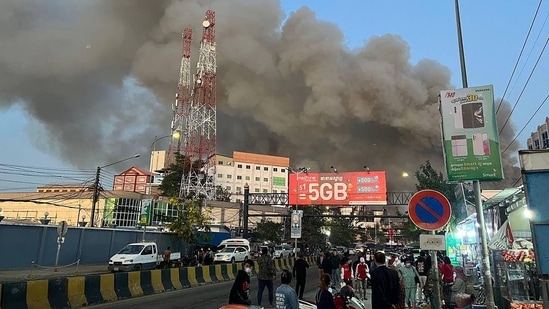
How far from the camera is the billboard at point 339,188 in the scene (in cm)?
3412

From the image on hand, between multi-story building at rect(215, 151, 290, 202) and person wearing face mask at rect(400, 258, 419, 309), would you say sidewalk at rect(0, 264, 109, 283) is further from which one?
multi-story building at rect(215, 151, 290, 202)

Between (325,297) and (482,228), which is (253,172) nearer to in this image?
(482,228)

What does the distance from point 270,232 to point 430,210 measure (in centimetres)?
5977

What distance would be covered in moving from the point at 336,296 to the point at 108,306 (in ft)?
21.6

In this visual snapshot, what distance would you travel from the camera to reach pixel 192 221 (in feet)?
99.7

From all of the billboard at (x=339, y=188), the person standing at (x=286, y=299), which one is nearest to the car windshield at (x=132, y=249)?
the billboard at (x=339, y=188)

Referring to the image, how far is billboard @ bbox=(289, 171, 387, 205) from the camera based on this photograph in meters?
34.1

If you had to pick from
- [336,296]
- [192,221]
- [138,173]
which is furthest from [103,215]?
[336,296]

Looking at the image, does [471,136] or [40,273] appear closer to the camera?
[471,136]

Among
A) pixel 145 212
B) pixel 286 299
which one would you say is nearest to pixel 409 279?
pixel 286 299

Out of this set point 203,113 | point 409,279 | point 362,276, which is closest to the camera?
point 409,279

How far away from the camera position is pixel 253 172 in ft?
372

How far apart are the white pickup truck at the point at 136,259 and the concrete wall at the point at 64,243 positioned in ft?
17.4

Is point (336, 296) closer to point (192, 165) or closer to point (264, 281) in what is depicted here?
point (264, 281)
